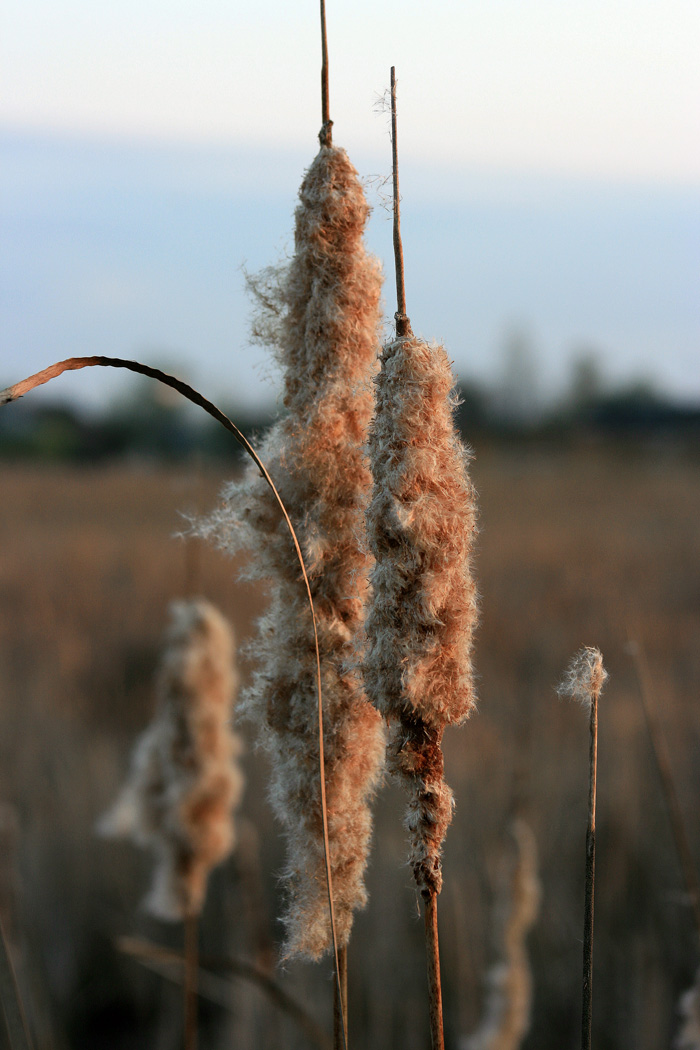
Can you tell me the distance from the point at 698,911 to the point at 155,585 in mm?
6626

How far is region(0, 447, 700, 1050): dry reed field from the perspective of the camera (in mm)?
2480

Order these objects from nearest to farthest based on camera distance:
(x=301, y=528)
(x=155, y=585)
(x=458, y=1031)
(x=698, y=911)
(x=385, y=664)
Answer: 1. (x=385, y=664)
2. (x=301, y=528)
3. (x=698, y=911)
4. (x=458, y=1031)
5. (x=155, y=585)

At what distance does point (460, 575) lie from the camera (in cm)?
67

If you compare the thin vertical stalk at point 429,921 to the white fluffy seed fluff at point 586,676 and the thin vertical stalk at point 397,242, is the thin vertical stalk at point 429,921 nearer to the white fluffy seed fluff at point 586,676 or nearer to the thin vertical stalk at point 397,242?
the thin vertical stalk at point 397,242

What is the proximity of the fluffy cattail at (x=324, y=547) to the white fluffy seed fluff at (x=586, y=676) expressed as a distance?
0.20m

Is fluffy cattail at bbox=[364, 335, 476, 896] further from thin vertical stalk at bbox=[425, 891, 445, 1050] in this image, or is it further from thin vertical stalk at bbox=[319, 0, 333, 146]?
thin vertical stalk at bbox=[319, 0, 333, 146]

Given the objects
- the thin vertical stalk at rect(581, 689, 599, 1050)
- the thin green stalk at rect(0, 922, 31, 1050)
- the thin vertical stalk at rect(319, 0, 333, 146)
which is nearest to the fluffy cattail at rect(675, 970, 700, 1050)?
the thin vertical stalk at rect(581, 689, 599, 1050)

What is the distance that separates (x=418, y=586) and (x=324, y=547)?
139 mm

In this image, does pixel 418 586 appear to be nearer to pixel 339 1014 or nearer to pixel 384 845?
pixel 339 1014

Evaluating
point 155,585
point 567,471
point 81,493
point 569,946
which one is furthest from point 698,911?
point 567,471

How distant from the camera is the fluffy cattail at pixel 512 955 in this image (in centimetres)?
160

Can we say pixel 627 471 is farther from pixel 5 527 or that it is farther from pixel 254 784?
pixel 254 784

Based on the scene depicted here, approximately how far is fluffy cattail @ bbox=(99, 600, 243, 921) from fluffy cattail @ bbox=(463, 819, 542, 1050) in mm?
580

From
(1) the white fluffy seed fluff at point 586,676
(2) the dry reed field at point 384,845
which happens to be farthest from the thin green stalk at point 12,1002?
(1) the white fluffy seed fluff at point 586,676
